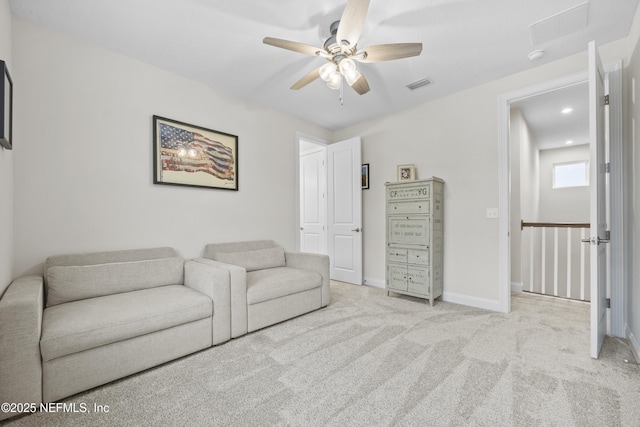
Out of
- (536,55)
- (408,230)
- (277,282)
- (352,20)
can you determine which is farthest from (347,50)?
(408,230)

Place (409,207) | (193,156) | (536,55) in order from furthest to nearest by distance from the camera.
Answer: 1. (409,207)
2. (193,156)
3. (536,55)

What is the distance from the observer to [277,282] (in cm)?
260

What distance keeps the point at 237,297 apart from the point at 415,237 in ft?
6.91

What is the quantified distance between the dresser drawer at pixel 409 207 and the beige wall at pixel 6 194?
3.39m

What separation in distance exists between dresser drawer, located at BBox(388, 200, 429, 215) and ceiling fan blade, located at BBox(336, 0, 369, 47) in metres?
1.96

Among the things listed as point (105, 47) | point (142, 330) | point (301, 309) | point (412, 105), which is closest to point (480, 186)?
point (412, 105)

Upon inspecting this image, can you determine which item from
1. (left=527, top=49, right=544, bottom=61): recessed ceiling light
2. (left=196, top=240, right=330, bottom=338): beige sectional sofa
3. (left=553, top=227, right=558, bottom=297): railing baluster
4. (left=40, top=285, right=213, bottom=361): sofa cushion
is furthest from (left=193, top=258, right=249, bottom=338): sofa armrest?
(left=553, top=227, right=558, bottom=297): railing baluster

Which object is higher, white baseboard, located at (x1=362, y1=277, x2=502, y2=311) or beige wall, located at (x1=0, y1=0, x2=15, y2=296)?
beige wall, located at (x1=0, y1=0, x2=15, y2=296)

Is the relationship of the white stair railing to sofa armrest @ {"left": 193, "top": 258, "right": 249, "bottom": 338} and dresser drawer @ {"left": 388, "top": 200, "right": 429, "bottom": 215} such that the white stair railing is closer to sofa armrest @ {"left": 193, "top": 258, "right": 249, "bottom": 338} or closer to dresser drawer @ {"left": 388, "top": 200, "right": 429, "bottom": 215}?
dresser drawer @ {"left": 388, "top": 200, "right": 429, "bottom": 215}

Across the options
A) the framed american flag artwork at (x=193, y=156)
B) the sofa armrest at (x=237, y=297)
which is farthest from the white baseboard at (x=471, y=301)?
the framed american flag artwork at (x=193, y=156)

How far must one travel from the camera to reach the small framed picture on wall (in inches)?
140

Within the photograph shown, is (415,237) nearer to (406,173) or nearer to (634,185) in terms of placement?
(406,173)

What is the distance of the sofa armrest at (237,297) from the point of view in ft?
7.36

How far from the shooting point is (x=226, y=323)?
86.5 inches
